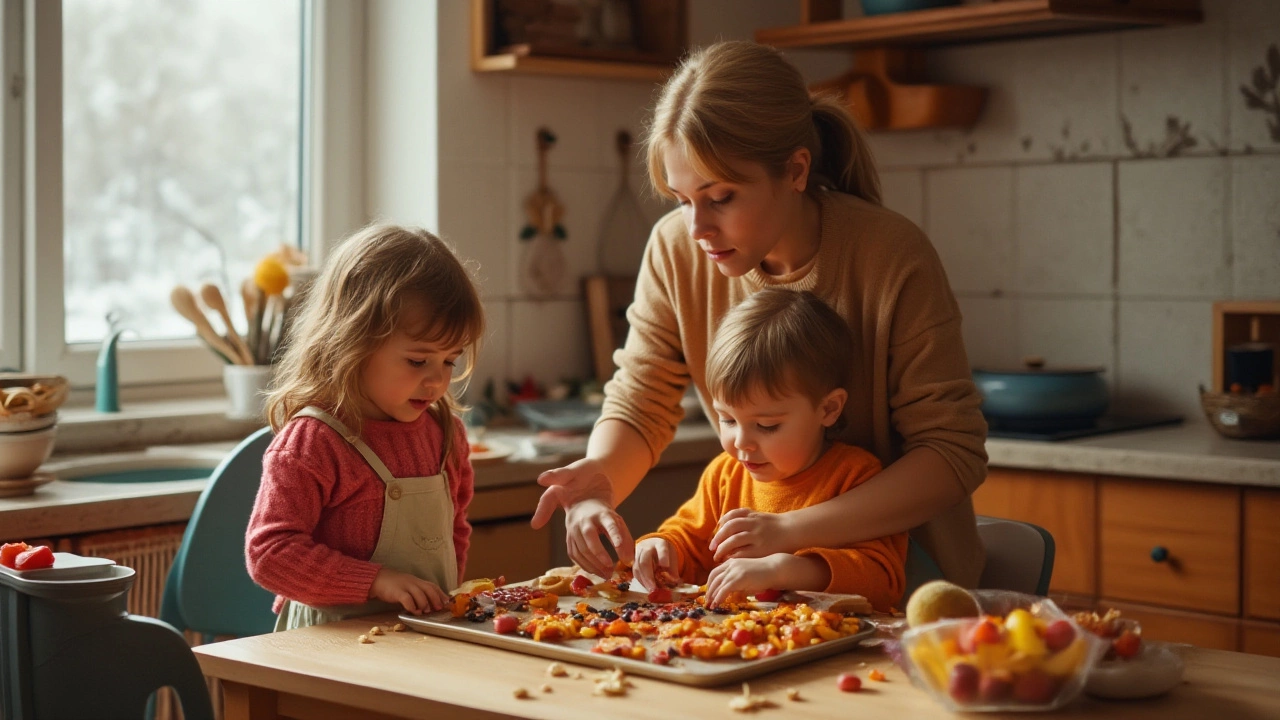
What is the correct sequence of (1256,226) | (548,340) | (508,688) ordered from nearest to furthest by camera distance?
(508,688) < (1256,226) < (548,340)

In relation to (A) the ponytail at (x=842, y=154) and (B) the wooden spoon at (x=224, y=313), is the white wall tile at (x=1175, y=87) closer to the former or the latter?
(A) the ponytail at (x=842, y=154)

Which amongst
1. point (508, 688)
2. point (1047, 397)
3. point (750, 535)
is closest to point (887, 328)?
point (750, 535)

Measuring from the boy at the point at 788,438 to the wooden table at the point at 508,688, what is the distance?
0.22m

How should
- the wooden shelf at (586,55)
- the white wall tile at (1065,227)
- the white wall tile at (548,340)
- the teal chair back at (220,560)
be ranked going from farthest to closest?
1. the white wall tile at (548,340)
2. the white wall tile at (1065,227)
3. the wooden shelf at (586,55)
4. the teal chair back at (220,560)

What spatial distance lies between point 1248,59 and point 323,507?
86.0 inches

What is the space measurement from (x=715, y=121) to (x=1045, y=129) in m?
1.72

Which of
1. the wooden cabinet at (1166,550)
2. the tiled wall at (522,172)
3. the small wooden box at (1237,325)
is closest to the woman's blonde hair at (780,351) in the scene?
the wooden cabinet at (1166,550)

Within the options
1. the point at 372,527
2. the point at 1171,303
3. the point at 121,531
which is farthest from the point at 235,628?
the point at 1171,303

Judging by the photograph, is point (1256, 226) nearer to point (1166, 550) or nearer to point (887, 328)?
point (1166, 550)

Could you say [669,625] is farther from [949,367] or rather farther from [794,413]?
[949,367]

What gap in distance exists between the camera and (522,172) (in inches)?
125

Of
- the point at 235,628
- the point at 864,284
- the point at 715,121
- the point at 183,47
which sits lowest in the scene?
the point at 235,628

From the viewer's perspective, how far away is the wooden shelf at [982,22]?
9.05ft

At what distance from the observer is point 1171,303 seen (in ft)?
9.91
